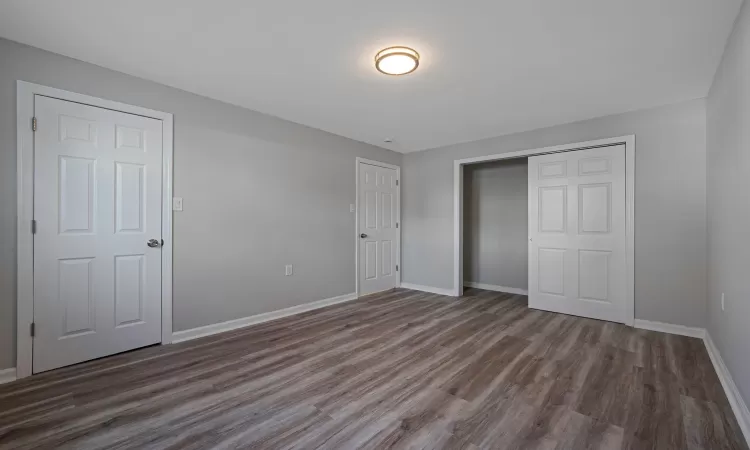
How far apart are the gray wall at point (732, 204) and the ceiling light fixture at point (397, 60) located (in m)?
1.86

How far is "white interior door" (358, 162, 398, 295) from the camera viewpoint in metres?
4.93

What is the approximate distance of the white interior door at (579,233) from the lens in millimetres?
3643

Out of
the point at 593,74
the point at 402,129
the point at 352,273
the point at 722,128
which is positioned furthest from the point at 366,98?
the point at 722,128

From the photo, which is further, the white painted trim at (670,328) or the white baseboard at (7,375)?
the white painted trim at (670,328)

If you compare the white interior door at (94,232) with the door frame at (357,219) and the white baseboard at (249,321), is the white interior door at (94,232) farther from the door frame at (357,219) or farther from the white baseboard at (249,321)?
the door frame at (357,219)

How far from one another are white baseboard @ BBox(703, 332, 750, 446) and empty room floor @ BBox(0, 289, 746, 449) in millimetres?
51

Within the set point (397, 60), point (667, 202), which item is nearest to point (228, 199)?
point (397, 60)

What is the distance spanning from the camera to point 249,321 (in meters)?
3.54

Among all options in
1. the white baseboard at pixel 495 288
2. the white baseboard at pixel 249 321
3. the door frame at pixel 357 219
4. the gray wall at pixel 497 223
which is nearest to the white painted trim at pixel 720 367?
the white baseboard at pixel 495 288

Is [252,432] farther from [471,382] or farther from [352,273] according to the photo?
[352,273]

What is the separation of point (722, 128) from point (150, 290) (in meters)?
4.85

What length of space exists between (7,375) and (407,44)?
12.0ft

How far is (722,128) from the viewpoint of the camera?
2.42 metres

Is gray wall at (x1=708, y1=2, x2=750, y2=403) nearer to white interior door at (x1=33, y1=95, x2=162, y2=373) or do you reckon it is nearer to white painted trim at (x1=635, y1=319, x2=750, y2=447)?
white painted trim at (x1=635, y1=319, x2=750, y2=447)
